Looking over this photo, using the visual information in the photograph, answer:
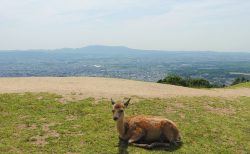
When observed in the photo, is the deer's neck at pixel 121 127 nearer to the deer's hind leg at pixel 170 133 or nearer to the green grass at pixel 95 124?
the green grass at pixel 95 124

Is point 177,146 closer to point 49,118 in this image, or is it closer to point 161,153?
point 161,153

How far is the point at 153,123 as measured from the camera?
1372cm

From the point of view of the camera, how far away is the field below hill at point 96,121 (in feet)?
44.1

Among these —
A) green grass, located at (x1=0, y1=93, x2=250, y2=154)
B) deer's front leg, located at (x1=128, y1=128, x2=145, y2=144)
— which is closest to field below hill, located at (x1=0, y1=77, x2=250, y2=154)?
green grass, located at (x1=0, y1=93, x2=250, y2=154)

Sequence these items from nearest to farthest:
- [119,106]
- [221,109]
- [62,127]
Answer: [119,106] < [62,127] < [221,109]

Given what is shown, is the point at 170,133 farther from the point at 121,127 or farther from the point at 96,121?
the point at 96,121

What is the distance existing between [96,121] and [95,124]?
1.29 ft

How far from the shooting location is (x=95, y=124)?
15.7 meters

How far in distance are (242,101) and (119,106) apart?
13.2 m

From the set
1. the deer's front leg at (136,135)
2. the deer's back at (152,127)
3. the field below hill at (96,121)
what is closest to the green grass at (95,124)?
the field below hill at (96,121)

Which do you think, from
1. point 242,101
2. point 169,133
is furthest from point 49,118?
point 242,101

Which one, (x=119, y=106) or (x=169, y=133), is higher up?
(x=119, y=106)

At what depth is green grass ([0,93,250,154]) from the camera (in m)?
13.4

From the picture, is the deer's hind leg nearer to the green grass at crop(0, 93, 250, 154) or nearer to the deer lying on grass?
the deer lying on grass
